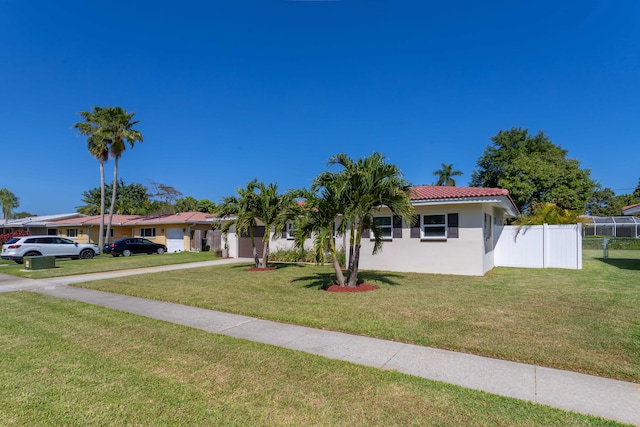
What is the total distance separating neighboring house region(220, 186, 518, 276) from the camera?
41.4 ft

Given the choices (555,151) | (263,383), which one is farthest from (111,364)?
(555,151)

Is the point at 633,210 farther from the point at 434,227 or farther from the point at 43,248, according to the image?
the point at 43,248

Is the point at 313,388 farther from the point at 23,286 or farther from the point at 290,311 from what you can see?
the point at 23,286

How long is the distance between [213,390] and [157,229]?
102 ft

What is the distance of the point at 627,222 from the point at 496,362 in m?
43.6

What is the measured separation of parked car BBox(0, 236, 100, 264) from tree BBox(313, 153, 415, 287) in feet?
61.6

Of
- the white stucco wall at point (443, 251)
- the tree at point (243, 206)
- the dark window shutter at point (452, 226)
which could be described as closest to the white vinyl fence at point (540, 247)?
the white stucco wall at point (443, 251)

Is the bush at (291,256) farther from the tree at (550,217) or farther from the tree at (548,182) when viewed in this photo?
the tree at (548,182)

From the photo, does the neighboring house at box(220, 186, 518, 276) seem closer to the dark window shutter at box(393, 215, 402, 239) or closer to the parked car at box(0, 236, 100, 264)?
the dark window shutter at box(393, 215, 402, 239)

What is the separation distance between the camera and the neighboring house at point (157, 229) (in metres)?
29.6

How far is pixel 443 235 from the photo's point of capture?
13.4 meters

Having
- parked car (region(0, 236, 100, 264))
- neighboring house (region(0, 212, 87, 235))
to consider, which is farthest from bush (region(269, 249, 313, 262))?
neighboring house (region(0, 212, 87, 235))

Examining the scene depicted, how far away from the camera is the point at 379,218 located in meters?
14.8

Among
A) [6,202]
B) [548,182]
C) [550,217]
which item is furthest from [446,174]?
[6,202]
